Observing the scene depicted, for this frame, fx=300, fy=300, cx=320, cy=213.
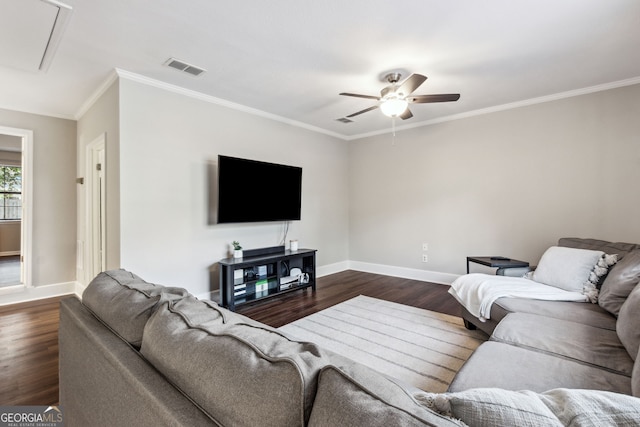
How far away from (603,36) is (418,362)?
3.02 m

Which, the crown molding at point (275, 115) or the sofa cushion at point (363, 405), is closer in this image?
the sofa cushion at point (363, 405)

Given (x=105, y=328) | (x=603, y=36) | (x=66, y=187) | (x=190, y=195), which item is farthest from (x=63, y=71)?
(x=603, y=36)

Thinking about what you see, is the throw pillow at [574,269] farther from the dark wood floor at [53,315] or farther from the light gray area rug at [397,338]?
the dark wood floor at [53,315]

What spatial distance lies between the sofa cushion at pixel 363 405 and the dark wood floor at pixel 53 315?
233 cm

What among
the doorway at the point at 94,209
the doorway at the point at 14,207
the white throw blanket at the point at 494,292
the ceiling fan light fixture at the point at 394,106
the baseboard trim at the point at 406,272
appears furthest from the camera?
the baseboard trim at the point at 406,272

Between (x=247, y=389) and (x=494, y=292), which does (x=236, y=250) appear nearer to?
(x=494, y=292)

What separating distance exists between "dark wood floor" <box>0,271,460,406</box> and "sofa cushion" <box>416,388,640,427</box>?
8.19ft

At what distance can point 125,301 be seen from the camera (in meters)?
1.12

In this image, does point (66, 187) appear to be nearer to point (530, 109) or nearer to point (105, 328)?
point (105, 328)

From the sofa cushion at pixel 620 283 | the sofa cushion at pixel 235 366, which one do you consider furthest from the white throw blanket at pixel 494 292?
the sofa cushion at pixel 235 366

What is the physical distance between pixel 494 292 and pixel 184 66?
137 inches

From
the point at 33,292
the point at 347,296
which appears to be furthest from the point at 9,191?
the point at 347,296

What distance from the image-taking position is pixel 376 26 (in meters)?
2.32

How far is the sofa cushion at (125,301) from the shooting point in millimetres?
1015
